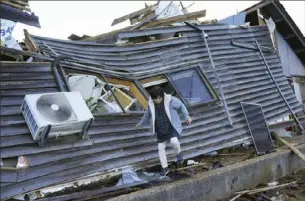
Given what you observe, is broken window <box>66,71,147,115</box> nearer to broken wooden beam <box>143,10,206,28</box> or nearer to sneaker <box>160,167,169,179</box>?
sneaker <box>160,167,169,179</box>

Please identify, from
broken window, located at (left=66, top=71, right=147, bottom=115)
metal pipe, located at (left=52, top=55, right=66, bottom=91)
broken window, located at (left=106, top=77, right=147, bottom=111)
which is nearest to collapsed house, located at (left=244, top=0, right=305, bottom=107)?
broken window, located at (left=106, top=77, right=147, bottom=111)

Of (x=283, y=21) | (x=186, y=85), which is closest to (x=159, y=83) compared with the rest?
(x=186, y=85)

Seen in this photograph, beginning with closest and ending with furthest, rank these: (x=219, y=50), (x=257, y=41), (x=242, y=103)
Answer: (x=242, y=103) → (x=219, y=50) → (x=257, y=41)

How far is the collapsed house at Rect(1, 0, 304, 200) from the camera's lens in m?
5.82

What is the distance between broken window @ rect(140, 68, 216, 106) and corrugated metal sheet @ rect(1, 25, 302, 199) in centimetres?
20

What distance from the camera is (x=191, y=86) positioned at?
30.8 ft

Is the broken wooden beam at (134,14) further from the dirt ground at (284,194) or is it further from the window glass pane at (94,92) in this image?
the dirt ground at (284,194)

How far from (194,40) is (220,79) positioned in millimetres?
1434

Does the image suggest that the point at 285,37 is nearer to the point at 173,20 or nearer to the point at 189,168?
the point at 173,20

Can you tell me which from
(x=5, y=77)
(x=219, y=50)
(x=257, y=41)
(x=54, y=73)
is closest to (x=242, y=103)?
(x=219, y=50)

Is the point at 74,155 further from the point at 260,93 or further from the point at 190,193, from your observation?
the point at 260,93

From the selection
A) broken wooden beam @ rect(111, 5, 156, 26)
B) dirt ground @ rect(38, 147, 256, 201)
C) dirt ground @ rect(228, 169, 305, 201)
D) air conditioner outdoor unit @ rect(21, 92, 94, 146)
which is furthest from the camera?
broken wooden beam @ rect(111, 5, 156, 26)

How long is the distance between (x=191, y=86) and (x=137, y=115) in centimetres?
228

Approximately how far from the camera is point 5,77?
20.2 feet
